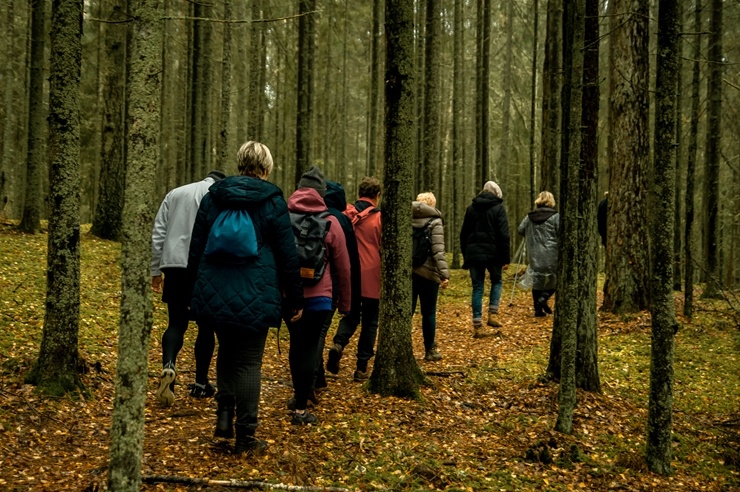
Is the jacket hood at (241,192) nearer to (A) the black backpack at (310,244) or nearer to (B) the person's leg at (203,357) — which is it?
(A) the black backpack at (310,244)

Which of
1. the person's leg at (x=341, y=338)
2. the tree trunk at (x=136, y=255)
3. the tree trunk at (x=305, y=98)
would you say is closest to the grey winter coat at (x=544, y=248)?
the tree trunk at (x=305, y=98)

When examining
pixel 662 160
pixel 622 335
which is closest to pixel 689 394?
pixel 622 335

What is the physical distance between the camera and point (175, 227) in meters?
5.23

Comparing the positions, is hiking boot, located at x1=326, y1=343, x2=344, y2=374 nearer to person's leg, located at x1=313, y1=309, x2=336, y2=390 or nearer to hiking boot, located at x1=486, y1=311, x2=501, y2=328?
person's leg, located at x1=313, y1=309, x2=336, y2=390

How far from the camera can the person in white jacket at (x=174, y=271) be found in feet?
16.6

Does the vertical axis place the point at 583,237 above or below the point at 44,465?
above

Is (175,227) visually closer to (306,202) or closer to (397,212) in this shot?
(306,202)

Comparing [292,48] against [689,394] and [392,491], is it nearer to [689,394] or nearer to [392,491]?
[689,394]

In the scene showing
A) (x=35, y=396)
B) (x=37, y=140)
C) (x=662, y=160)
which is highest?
(x=37, y=140)

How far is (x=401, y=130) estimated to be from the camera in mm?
5445

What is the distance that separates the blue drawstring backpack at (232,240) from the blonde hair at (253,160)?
0.48 metres

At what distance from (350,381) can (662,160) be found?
383cm

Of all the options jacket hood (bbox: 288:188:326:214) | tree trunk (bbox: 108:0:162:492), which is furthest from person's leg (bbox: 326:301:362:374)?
tree trunk (bbox: 108:0:162:492)

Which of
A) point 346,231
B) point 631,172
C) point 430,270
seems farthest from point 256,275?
point 631,172
